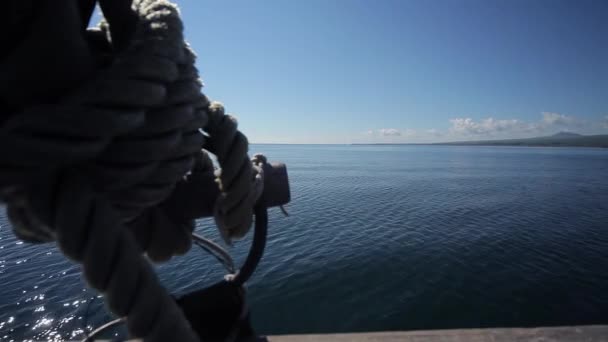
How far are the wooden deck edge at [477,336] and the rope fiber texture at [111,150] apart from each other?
11.3 ft

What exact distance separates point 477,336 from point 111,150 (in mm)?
4648

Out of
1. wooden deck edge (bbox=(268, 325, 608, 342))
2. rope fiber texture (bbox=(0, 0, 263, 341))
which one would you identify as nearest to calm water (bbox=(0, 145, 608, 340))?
wooden deck edge (bbox=(268, 325, 608, 342))

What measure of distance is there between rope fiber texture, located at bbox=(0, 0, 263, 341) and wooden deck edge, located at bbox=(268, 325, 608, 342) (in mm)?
3459

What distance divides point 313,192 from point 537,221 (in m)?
16.4

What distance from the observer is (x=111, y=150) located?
28.2 inches

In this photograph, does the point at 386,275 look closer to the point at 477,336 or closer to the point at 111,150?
the point at 477,336

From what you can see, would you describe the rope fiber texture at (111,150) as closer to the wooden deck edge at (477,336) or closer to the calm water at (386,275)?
the wooden deck edge at (477,336)

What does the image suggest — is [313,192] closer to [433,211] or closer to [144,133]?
[433,211]

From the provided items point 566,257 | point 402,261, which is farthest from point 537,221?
point 402,261

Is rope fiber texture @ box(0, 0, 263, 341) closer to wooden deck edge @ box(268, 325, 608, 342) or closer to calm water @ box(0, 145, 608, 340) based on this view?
wooden deck edge @ box(268, 325, 608, 342)

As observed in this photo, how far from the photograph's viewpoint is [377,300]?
11.4m

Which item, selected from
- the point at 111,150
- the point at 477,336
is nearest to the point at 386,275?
the point at 477,336

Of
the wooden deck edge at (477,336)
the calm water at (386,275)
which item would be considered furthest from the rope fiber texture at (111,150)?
the calm water at (386,275)

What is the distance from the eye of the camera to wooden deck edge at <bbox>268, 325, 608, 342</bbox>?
3.81m
